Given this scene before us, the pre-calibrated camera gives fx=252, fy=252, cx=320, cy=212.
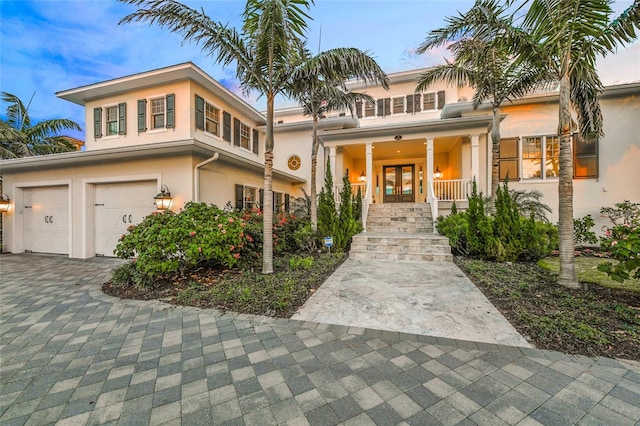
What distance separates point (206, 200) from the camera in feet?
23.0

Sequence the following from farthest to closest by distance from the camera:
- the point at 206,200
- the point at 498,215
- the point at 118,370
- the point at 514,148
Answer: the point at 514,148 < the point at 206,200 < the point at 498,215 < the point at 118,370

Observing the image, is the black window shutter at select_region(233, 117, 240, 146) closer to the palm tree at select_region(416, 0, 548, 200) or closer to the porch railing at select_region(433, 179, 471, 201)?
the palm tree at select_region(416, 0, 548, 200)

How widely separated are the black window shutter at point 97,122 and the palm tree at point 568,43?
1176 cm

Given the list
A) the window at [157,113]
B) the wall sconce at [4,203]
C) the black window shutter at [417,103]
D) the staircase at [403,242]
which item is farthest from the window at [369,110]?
the wall sconce at [4,203]

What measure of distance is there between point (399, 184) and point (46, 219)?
45.4 feet

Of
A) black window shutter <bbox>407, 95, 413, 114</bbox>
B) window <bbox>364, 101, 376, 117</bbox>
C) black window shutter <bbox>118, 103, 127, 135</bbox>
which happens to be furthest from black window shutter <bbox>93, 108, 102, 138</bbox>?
black window shutter <bbox>407, 95, 413, 114</bbox>

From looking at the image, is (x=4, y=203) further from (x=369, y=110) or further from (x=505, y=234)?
(x=505, y=234)

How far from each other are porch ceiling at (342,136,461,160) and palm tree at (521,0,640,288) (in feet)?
16.9

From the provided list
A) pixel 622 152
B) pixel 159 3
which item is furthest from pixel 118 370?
pixel 622 152

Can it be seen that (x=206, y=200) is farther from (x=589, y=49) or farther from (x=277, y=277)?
(x=589, y=49)

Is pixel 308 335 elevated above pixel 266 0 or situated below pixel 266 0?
below

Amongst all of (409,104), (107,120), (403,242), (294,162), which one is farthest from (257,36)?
(409,104)

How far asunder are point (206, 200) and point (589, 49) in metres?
8.33

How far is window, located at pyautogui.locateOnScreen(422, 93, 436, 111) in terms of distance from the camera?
11.5 m
